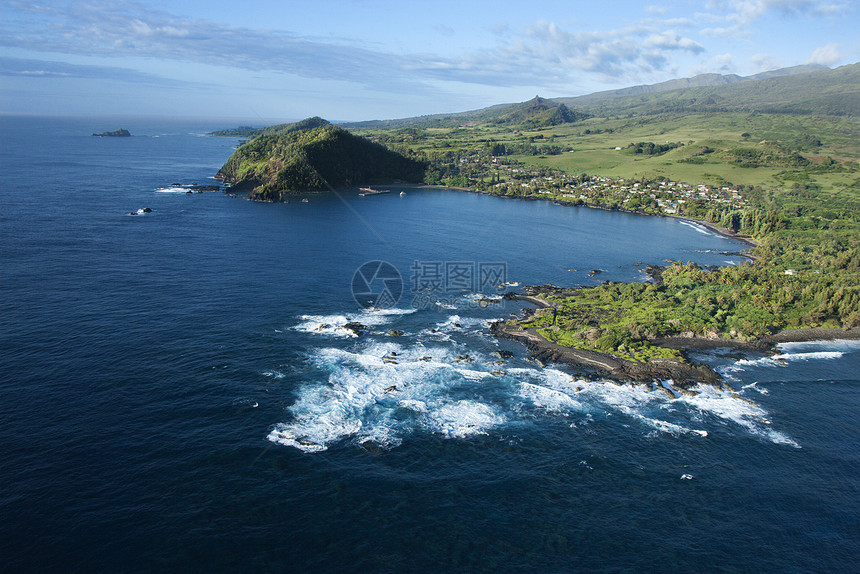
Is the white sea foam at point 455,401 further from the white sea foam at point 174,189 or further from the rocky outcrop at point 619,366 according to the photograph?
the white sea foam at point 174,189

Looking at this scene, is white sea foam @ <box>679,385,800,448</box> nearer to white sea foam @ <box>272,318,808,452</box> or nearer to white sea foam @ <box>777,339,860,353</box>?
white sea foam @ <box>272,318,808,452</box>

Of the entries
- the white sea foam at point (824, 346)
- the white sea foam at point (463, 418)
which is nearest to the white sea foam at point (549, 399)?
the white sea foam at point (463, 418)

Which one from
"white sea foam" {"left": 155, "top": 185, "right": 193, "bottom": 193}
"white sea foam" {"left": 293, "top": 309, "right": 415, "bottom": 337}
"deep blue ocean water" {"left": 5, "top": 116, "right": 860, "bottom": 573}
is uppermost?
"white sea foam" {"left": 155, "top": 185, "right": 193, "bottom": 193}

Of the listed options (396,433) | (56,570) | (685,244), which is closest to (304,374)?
(396,433)

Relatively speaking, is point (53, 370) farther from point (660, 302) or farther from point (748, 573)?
point (660, 302)

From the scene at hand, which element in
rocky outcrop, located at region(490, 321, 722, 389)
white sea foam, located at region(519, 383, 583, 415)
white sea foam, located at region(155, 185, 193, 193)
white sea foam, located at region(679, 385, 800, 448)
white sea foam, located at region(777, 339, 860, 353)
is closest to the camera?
white sea foam, located at region(679, 385, 800, 448)

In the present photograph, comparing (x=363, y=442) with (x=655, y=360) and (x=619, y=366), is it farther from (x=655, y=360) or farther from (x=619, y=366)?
(x=655, y=360)

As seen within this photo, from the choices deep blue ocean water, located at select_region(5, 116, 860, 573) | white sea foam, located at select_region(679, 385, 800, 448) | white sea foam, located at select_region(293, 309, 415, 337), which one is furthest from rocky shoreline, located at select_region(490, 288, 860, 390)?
white sea foam, located at select_region(293, 309, 415, 337)
